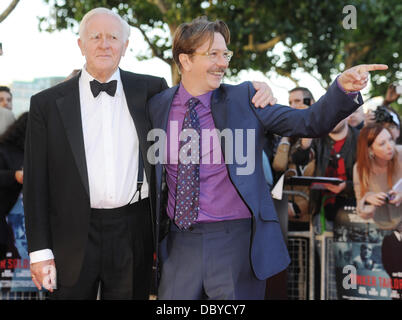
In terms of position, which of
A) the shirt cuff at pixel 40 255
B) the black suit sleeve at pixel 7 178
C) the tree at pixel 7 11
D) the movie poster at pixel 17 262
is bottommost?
the movie poster at pixel 17 262

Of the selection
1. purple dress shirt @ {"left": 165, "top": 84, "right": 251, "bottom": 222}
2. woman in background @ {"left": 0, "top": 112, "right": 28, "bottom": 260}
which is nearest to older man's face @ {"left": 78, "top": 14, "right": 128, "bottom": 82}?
purple dress shirt @ {"left": 165, "top": 84, "right": 251, "bottom": 222}

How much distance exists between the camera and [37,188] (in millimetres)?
2719

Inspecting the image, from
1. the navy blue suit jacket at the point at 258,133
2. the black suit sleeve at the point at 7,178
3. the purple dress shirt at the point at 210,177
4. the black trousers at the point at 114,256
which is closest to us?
the navy blue suit jacket at the point at 258,133

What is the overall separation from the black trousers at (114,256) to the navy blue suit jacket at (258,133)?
164mm

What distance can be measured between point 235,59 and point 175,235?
7.60 m

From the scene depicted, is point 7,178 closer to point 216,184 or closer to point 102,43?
point 102,43

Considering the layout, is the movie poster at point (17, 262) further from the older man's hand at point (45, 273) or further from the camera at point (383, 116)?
the camera at point (383, 116)

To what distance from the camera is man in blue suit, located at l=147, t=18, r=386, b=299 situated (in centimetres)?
258

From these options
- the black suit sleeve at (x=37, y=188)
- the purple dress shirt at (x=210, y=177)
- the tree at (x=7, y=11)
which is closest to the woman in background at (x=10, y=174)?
the tree at (x=7, y=11)

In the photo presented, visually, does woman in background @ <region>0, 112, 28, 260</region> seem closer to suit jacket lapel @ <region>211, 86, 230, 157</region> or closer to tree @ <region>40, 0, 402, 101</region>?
suit jacket lapel @ <region>211, 86, 230, 157</region>

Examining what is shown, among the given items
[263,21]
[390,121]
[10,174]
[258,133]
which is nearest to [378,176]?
[390,121]

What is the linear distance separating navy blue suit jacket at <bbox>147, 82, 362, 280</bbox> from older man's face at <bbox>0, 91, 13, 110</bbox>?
8.82 ft

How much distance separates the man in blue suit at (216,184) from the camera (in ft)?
8.46

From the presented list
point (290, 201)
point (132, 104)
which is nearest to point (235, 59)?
point (290, 201)
